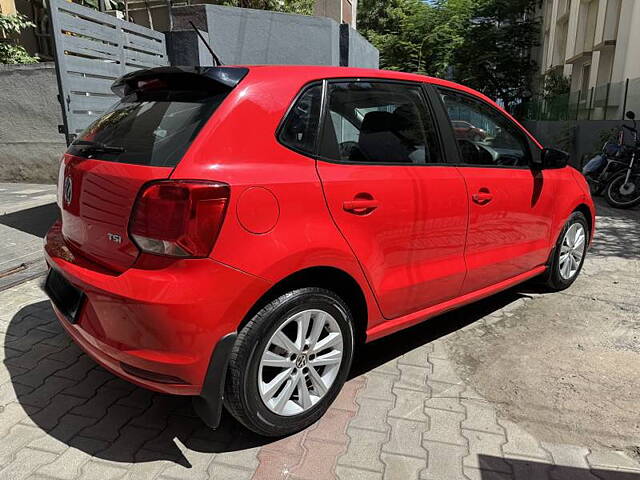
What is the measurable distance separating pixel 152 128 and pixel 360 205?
A: 1046 mm

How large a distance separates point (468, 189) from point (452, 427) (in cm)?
139

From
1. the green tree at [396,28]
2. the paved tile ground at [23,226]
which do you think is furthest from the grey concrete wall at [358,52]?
the green tree at [396,28]

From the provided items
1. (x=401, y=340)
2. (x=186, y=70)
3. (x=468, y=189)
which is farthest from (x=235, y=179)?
(x=401, y=340)

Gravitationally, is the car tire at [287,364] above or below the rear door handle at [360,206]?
below

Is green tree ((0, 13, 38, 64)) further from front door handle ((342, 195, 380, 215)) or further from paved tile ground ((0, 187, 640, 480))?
front door handle ((342, 195, 380, 215))

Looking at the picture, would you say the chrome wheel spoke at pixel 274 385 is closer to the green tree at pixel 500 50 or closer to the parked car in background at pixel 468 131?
the parked car in background at pixel 468 131

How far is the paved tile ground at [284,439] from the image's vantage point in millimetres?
2354

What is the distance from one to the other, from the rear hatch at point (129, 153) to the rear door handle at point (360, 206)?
2.50 ft

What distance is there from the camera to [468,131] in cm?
344

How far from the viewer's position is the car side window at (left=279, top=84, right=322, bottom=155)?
2424 mm

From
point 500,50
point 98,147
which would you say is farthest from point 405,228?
point 500,50

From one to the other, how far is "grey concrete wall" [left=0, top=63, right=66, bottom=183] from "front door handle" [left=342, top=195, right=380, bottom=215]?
283 inches

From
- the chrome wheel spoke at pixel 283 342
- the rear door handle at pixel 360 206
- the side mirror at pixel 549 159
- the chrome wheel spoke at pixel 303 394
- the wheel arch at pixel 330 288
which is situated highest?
the side mirror at pixel 549 159

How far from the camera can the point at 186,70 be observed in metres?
2.42
